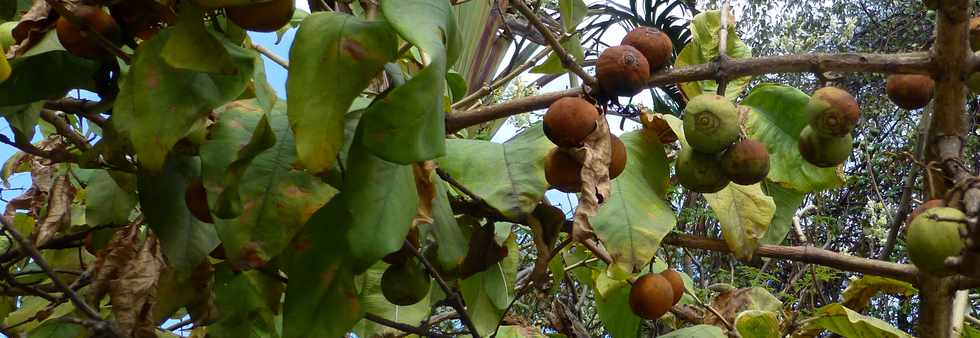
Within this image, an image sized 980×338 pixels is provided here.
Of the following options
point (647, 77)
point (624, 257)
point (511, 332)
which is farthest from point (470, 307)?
point (647, 77)

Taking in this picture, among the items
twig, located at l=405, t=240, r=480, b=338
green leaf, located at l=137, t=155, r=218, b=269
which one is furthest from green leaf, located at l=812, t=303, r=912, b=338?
green leaf, located at l=137, t=155, r=218, b=269

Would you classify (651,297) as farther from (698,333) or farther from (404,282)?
(404,282)

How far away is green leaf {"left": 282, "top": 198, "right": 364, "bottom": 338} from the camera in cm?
86

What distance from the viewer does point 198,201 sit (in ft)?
3.04

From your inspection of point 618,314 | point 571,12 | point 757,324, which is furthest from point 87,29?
point 757,324

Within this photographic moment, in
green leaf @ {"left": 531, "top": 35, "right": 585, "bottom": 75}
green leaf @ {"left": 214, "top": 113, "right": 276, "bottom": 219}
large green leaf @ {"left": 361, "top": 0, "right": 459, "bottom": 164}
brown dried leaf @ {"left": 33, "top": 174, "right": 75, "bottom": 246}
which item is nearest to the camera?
large green leaf @ {"left": 361, "top": 0, "right": 459, "bottom": 164}

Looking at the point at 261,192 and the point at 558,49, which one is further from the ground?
the point at 558,49

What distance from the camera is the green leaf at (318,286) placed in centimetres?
86

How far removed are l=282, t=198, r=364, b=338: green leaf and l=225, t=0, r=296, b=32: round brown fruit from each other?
0.55ft

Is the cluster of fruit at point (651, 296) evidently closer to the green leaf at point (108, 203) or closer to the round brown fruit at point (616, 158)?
the round brown fruit at point (616, 158)

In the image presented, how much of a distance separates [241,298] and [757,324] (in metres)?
0.91

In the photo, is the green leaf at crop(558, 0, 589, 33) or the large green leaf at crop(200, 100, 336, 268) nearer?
the large green leaf at crop(200, 100, 336, 268)

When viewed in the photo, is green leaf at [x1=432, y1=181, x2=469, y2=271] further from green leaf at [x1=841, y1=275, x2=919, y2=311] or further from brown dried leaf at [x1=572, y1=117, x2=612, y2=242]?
green leaf at [x1=841, y1=275, x2=919, y2=311]

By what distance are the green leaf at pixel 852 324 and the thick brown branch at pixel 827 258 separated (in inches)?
8.3
